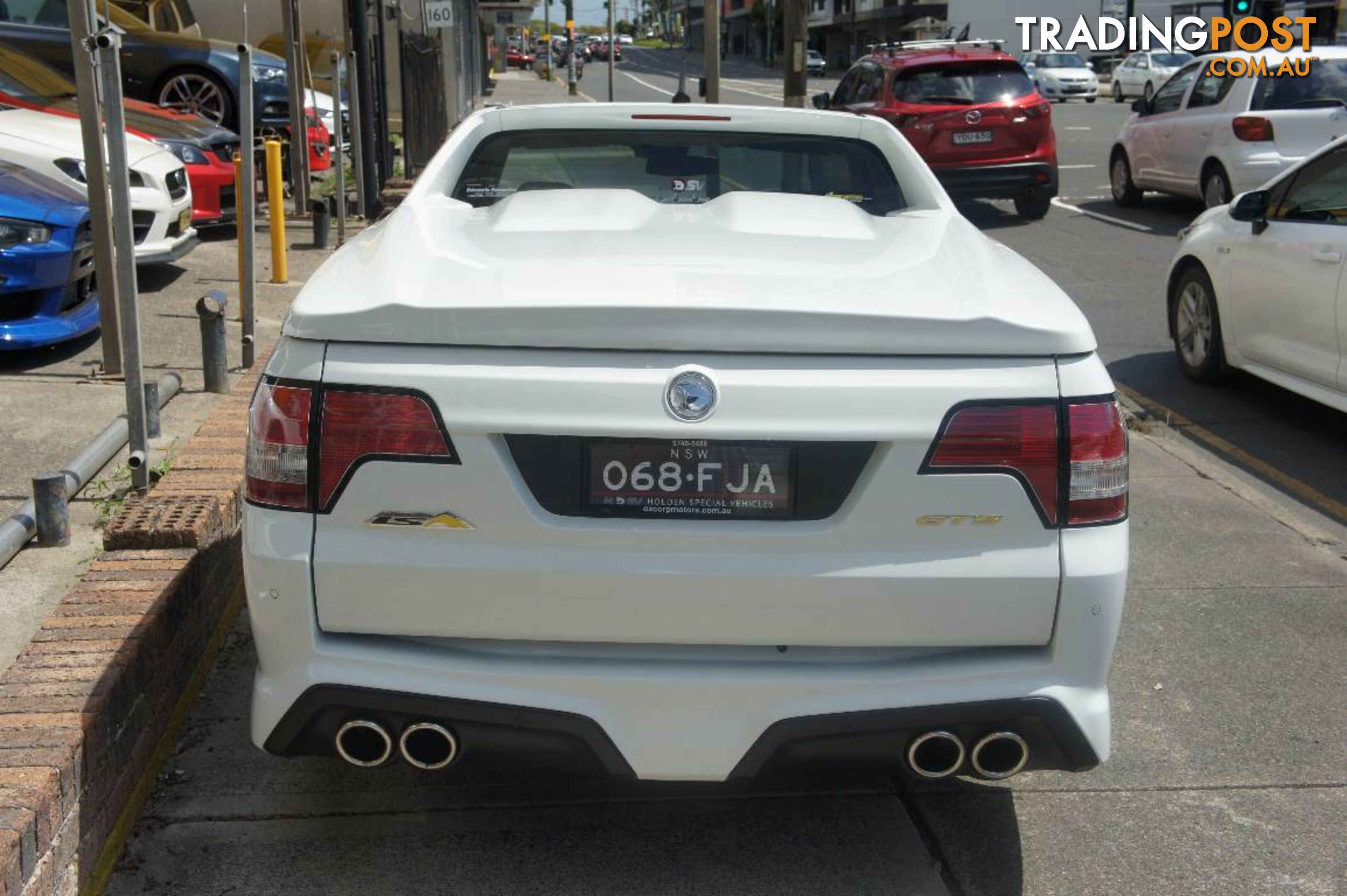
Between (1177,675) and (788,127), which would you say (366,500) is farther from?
(1177,675)

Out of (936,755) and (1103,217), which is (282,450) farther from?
(1103,217)

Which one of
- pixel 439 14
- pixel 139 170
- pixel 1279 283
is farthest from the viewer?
pixel 439 14

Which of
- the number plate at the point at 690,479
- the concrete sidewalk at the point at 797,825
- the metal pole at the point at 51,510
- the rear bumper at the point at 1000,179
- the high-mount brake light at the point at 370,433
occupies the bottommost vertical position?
the concrete sidewalk at the point at 797,825

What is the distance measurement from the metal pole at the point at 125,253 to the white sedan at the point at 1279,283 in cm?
529

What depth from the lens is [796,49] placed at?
85.6 feet

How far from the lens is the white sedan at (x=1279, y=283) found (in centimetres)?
717

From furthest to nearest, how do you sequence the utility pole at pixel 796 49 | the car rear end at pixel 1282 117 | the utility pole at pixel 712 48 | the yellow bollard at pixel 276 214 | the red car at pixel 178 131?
the utility pole at pixel 712 48
the utility pole at pixel 796 49
the car rear end at pixel 1282 117
the red car at pixel 178 131
the yellow bollard at pixel 276 214

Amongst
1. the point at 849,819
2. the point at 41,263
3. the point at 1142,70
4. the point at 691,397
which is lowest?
the point at 849,819

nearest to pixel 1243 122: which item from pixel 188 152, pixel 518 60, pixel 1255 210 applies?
pixel 1255 210

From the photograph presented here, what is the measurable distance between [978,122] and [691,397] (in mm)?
14073

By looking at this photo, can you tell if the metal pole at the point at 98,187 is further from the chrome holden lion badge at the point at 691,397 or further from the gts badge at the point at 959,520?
the gts badge at the point at 959,520

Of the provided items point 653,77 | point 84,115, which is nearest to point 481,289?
point 84,115

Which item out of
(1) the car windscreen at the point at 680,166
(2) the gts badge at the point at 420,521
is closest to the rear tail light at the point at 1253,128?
(1) the car windscreen at the point at 680,166

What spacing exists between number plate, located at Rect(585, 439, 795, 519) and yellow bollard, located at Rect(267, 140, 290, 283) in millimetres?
7958
